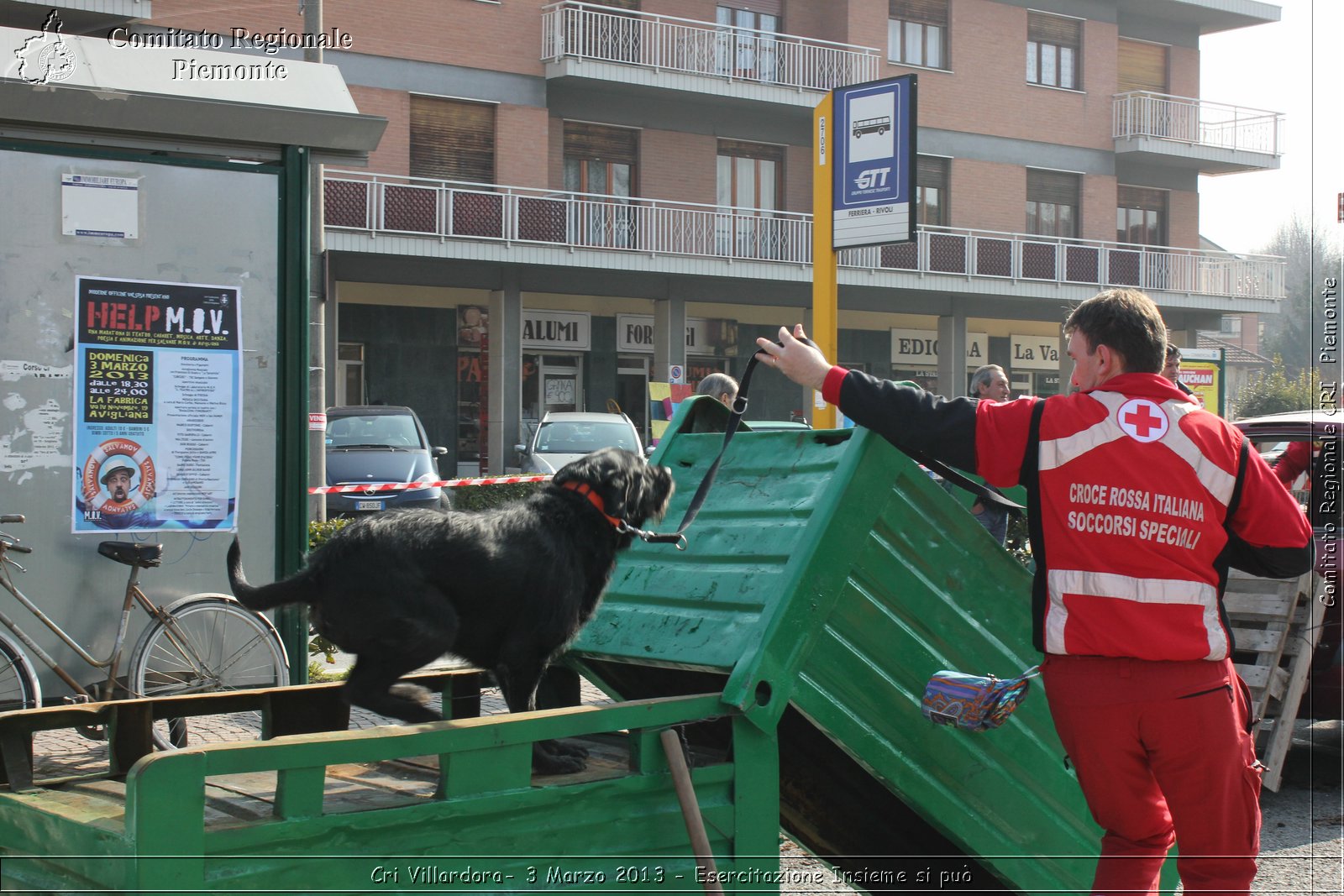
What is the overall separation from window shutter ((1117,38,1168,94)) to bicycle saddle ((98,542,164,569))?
104ft

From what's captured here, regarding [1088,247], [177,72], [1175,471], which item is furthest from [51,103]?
[1088,247]

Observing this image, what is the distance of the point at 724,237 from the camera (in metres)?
26.2

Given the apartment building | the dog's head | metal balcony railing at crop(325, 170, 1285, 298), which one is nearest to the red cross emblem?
the dog's head

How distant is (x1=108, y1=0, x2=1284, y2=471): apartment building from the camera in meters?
23.9

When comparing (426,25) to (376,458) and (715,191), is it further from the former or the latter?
(376,458)

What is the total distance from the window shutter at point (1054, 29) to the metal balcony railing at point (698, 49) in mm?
5442

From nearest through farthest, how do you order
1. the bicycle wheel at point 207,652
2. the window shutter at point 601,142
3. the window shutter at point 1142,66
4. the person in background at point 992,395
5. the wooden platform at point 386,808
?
the wooden platform at point 386,808, the bicycle wheel at point 207,652, the person in background at point 992,395, the window shutter at point 601,142, the window shutter at point 1142,66

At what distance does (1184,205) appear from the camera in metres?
33.3

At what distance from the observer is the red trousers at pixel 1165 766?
9.68 ft

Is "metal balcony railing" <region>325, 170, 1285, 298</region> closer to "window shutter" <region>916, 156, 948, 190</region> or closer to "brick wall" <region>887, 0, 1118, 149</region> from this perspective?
"window shutter" <region>916, 156, 948, 190</region>

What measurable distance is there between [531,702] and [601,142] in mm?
23805

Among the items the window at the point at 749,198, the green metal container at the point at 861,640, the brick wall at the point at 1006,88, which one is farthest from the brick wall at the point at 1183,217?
the green metal container at the point at 861,640

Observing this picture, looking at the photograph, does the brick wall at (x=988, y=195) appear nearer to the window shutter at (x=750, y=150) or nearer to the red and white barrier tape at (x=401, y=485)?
the window shutter at (x=750, y=150)

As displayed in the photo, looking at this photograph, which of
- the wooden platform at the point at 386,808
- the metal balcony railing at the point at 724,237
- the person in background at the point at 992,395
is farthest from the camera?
the metal balcony railing at the point at 724,237
